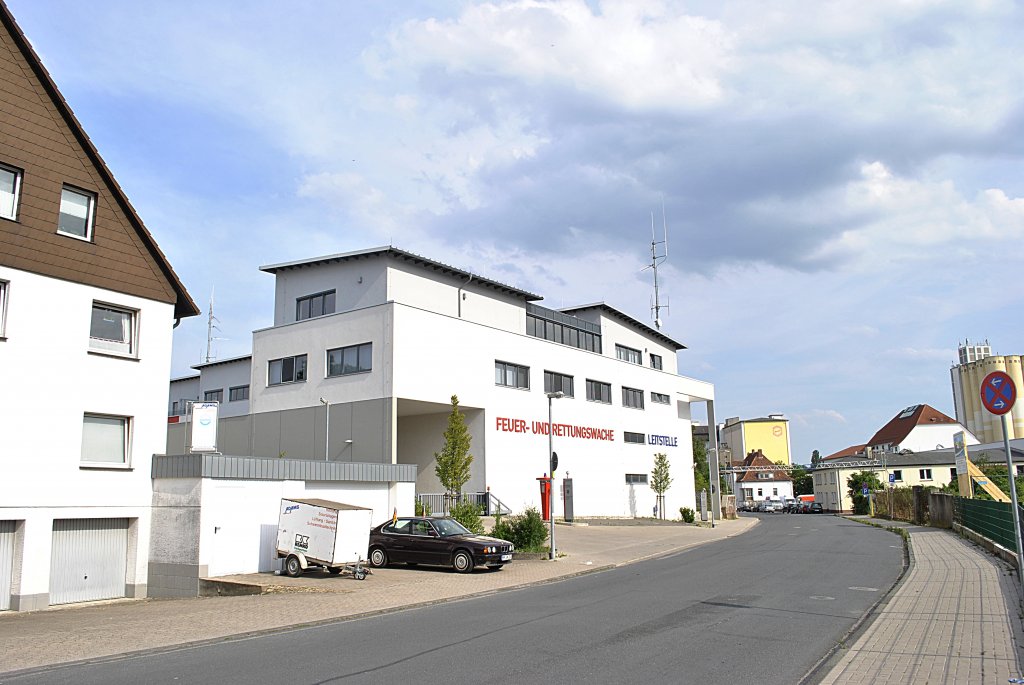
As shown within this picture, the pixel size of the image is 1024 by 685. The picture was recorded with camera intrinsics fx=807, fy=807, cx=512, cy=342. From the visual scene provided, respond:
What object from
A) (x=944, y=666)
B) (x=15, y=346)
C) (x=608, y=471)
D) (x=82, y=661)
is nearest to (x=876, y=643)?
(x=944, y=666)

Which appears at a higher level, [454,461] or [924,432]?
[924,432]

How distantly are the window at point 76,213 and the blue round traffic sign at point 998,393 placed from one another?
750 inches

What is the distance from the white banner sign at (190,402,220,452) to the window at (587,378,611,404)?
2713 centimetres

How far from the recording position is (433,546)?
21031mm

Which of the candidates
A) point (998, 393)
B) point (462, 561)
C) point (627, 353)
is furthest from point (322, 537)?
point (627, 353)

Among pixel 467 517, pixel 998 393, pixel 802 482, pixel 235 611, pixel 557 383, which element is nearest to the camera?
pixel 998 393

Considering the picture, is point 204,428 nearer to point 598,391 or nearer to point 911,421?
point 598,391

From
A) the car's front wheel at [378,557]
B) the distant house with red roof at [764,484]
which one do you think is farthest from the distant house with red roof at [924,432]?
the car's front wheel at [378,557]

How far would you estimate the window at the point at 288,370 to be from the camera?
36.0 metres

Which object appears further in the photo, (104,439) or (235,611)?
(104,439)

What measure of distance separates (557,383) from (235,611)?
28673mm

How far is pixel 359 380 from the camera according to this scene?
110 feet

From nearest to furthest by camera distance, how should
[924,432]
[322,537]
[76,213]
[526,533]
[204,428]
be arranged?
[322,537] < [76,213] < [204,428] < [526,533] < [924,432]

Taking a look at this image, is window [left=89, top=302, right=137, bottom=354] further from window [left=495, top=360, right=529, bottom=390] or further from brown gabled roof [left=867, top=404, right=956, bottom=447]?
brown gabled roof [left=867, top=404, right=956, bottom=447]
